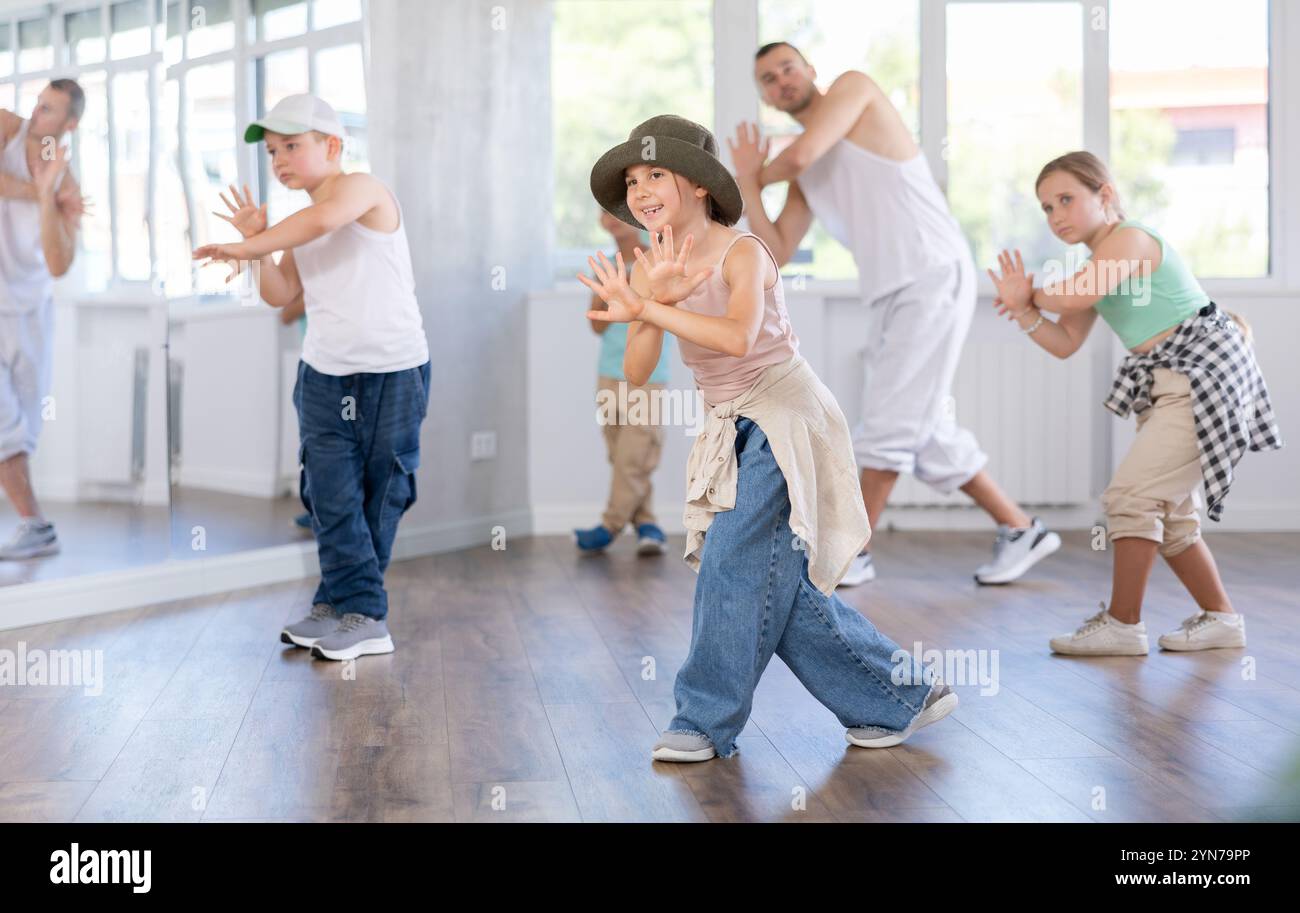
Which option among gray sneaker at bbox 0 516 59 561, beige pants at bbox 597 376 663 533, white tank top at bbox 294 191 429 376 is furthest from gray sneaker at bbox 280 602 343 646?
beige pants at bbox 597 376 663 533

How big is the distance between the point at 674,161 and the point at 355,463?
132 centimetres

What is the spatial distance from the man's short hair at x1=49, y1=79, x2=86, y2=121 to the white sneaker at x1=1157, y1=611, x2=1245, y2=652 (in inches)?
114

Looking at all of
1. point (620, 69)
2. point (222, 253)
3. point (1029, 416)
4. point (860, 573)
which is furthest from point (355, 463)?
point (1029, 416)

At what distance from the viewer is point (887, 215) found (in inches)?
161

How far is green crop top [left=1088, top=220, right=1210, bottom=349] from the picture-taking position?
10.4 feet

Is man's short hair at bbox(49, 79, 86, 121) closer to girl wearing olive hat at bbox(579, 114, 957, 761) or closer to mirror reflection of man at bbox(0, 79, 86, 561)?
mirror reflection of man at bbox(0, 79, 86, 561)

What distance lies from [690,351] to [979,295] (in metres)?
3.49

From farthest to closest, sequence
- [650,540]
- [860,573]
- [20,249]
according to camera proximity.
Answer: [650,540] < [860,573] < [20,249]

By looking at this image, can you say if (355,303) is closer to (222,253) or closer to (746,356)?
(222,253)

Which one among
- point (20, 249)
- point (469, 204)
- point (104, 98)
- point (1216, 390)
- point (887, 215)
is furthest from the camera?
point (469, 204)

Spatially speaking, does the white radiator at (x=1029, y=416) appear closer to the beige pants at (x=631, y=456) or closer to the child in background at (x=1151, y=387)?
the beige pants at (x=631, y=456)

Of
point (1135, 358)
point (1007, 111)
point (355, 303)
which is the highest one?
point (1007, 111)

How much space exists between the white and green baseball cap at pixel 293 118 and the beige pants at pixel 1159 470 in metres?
1.88
